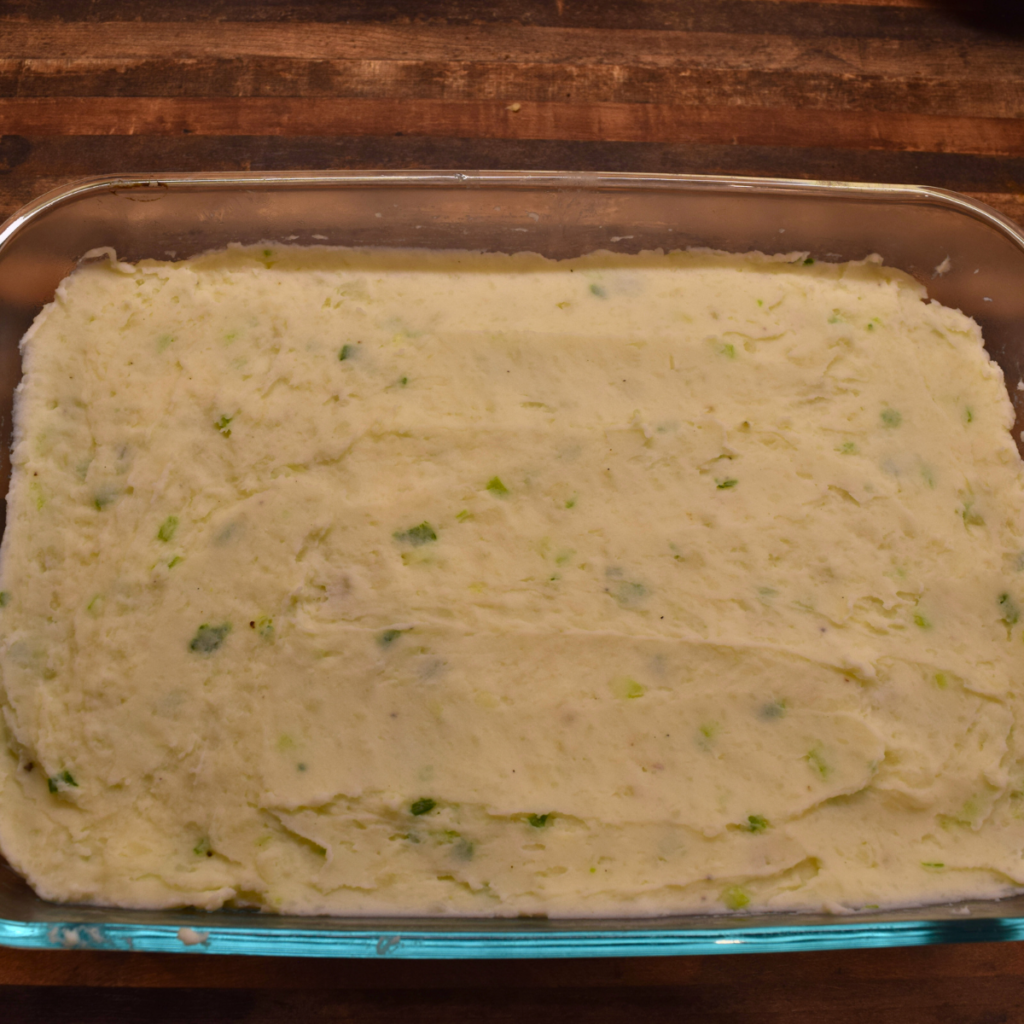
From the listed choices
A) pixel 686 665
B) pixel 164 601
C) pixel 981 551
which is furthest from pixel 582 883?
pixel 981 551

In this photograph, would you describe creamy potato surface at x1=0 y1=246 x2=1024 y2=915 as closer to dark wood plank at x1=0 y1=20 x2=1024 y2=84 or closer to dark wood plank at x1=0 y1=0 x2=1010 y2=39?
dark wood plank at x1=0 y1=20 x2=1024 y2=84

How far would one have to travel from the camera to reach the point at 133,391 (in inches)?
65.9

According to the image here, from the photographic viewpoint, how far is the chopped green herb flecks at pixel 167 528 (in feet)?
5.07

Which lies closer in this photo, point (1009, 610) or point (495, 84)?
point (1009, 610)

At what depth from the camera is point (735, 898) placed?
1.35 meters

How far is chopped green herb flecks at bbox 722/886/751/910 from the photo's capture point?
4.42 ft

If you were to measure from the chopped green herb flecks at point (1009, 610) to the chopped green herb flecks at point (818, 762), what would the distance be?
516mm

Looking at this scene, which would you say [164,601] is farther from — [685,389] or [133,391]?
[685,389]

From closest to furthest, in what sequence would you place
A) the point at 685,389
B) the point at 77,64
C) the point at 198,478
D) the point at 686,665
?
1. the point at 686,665
2. the point at 198,478
3. the point at 685,389
4. the point at 77,64

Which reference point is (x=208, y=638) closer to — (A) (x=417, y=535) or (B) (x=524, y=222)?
(A) (x=417, y=535)

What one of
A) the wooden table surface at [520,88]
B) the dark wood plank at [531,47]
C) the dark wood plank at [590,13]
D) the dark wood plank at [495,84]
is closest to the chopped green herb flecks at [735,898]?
the wooden table surface at [520,88]

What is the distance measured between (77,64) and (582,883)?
2337mm

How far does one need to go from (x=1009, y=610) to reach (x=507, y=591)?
3.40ft

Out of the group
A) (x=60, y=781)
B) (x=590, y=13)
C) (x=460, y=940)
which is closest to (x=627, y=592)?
(x=460, y=940)
